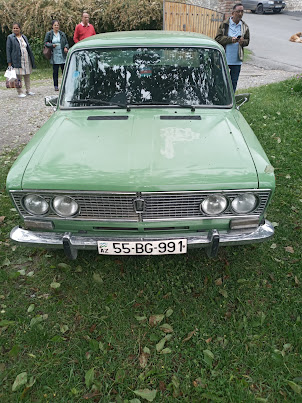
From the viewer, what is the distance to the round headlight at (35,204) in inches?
102

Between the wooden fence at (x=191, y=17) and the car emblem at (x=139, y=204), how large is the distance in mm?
11151

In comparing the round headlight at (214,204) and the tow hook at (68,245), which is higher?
the round headlight at (214,204)

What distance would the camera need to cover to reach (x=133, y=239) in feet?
8.63

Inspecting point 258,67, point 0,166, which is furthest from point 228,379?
point 258,67

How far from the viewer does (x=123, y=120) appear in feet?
10.3

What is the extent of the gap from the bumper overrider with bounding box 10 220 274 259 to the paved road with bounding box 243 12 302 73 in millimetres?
10403

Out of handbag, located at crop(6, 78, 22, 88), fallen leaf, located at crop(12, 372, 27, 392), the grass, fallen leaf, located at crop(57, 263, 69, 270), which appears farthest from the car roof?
handbag, located at crop(6, 78, 22, 88)

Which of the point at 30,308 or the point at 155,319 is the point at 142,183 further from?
the point at 30,308

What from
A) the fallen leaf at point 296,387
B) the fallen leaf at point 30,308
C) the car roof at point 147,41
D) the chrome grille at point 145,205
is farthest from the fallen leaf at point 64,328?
the car roof at point 147,41

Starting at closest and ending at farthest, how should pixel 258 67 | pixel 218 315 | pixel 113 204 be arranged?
pixel 113 204 → pixel 218 315 → pixel 258 67

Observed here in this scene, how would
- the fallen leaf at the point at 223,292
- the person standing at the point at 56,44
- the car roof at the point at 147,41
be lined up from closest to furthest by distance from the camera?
the fallen leaf at the point at 223,292 → the car roof at the point at 147,41 → the person standing at the point at 56,44

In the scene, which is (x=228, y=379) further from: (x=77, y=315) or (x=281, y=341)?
(x=77, y=315)

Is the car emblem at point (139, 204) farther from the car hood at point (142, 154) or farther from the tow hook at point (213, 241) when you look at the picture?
the tow hook at point (213, 241)

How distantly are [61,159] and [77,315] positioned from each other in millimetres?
1323
